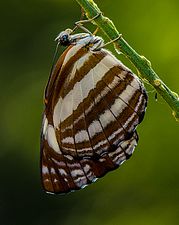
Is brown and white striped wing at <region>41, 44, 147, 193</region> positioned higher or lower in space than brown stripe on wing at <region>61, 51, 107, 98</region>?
lower

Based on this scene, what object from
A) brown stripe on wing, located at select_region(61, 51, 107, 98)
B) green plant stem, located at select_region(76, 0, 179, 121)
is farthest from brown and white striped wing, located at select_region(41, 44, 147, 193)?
green plant stem, located at select_region(76, 0, 179, 121)

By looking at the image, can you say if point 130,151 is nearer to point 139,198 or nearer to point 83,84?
point 83,84

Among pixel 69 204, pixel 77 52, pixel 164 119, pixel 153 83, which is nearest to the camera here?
pixel 153 83

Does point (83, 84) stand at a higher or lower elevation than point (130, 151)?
higher

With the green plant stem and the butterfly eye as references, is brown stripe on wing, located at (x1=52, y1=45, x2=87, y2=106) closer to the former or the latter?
the butterfly eye

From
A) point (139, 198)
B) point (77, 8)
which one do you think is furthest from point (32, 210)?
point (77, 8)

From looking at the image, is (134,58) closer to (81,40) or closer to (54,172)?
(81,40)

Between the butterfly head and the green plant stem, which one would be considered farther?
the butterfly head
